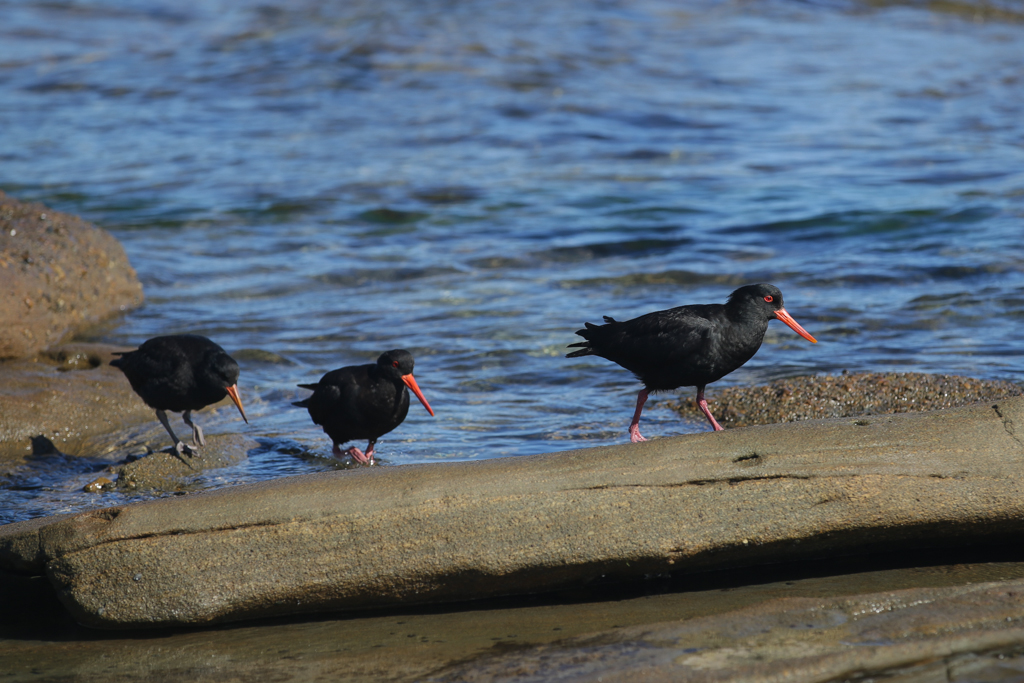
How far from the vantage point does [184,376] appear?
18.9 ft

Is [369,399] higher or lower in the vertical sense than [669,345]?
lower

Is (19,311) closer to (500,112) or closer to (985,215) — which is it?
(985,215)

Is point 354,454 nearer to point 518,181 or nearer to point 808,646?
point 808,646

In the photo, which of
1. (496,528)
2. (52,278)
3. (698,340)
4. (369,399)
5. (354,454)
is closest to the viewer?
(496,528)

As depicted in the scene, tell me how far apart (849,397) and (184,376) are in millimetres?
3799

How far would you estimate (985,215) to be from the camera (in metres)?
10.7

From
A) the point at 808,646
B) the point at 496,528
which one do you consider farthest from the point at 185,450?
the point at 808,646

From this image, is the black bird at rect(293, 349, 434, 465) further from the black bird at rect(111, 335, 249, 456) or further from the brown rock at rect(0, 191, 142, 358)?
the brown rock at rect(0, 191, 142, 358)

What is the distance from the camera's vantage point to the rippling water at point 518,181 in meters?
7.50

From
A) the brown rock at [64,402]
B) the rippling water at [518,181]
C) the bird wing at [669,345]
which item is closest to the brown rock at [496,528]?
the bird wing at [669,345]

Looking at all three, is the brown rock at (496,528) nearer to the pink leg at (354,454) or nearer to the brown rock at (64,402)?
the pink leg at (354,454)

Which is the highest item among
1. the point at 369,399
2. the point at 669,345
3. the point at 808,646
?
the point at 669,345

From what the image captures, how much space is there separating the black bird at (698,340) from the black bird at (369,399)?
115 centimetres

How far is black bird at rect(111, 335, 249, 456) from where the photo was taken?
225 inches
